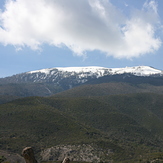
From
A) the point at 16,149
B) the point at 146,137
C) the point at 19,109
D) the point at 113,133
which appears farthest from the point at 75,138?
the point at 146,137

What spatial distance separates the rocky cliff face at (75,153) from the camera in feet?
355

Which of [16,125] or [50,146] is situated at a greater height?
[16,125]

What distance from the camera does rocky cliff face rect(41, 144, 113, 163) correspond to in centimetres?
10812

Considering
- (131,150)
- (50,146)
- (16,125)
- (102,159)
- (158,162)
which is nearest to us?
(158,162)

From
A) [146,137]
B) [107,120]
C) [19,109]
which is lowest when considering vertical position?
[146,137]

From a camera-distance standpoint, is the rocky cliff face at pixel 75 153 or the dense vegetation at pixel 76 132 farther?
the dense vegetation at pixel 76 132

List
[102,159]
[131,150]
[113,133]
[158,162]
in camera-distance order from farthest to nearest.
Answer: [113,133]
[131,150]
[102,159]
[158,162]

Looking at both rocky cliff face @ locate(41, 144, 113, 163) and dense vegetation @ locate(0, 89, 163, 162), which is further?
dense vegetation @ locate(0, 89, 163, 162)

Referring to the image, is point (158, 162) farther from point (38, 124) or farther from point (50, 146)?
point (38, 124)

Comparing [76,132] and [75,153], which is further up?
[76,132]

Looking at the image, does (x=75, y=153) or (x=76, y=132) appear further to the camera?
(x=76, y=132)

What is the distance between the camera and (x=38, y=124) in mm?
144625

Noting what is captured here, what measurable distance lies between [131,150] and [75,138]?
30.8m

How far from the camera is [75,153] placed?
112438 mm
